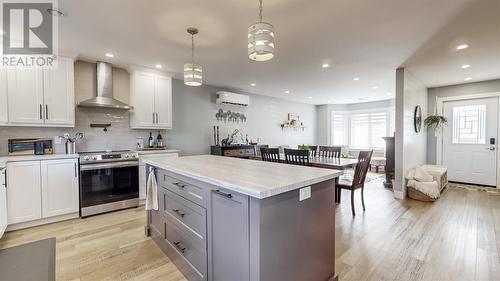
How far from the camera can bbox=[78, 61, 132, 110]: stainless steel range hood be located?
3682 millimetres

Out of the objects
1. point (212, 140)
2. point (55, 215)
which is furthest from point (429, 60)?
point (55, 215)

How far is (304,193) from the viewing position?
153cm

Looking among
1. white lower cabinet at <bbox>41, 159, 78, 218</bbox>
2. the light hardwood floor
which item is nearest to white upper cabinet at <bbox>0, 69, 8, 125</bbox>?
white lower cabinet at <bbox>41, 159, 78, 218</bbox>

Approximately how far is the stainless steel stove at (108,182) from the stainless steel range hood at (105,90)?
824 millimetres

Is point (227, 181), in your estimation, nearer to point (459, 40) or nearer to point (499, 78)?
point (459, 40)

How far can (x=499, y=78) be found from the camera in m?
5.02

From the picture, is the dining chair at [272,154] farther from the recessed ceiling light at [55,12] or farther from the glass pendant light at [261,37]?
the recessed ceiling light at [55,12]

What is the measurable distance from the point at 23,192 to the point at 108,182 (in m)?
0.96

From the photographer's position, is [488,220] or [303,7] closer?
[303,7]

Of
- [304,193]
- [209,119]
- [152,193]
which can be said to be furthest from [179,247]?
[209,119]

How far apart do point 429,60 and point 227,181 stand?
4.36 meters

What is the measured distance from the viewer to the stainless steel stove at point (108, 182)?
3338 millimetres

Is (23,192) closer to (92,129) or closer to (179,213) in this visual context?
(92,129)

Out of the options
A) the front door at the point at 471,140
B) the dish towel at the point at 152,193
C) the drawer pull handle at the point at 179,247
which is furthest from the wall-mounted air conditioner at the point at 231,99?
the front door at the point at 471,140
